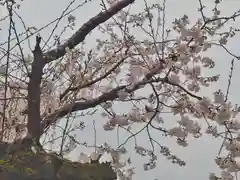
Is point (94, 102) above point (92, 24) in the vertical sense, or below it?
below

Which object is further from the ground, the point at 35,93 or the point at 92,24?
the point at 92,24

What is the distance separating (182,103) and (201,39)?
0.44 meters

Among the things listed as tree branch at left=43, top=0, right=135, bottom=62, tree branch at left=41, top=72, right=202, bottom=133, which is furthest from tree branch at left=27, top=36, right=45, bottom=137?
tree branch at left=43, top=0, right=135, bottom=62

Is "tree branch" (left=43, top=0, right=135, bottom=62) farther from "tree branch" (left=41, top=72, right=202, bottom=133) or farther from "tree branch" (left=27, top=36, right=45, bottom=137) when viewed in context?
"tree branch" (left=27, top=36, right=45, bottom=137)

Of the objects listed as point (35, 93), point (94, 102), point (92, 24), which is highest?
point (92, 24)

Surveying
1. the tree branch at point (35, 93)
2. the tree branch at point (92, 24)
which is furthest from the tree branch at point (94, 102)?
the tree branch at point (92, 24)

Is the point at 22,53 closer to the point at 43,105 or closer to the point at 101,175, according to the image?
the point at 43,105

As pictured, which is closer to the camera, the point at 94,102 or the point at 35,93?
the point at 35,93

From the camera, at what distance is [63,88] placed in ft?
10.8

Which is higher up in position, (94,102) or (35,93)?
(94,102)

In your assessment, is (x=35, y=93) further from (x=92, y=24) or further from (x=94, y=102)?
(x=92, y=24)

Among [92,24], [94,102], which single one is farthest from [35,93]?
[92,24]

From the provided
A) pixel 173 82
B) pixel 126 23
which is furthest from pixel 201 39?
pixel 126 23

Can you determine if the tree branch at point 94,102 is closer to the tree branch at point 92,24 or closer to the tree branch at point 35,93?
the tree branch at point 35,93
